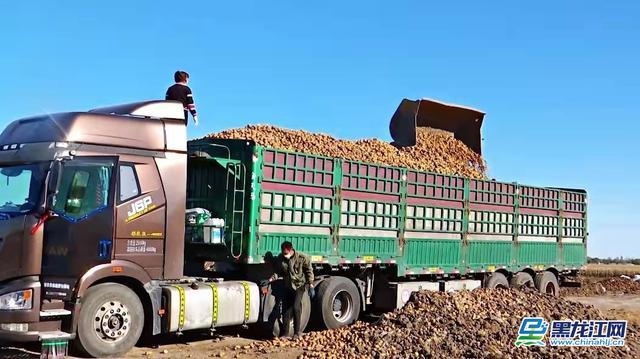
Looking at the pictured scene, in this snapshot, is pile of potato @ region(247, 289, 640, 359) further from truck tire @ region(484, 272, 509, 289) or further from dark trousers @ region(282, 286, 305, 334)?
truck tire @ region(484, 272, 509, 289)

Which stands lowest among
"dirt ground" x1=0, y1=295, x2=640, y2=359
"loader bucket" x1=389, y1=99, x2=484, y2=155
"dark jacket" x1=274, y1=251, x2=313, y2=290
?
"dirt ground" x1=0, y1=295, x2=640, y2=359

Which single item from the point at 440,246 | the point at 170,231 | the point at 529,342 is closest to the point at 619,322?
the point at 529,342

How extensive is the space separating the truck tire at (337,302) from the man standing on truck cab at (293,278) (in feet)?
2.52

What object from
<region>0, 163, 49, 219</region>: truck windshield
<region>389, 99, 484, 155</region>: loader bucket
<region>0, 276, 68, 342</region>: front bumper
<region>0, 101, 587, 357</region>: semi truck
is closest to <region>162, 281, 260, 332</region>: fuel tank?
<region>0, 101, 587, 357</region>: semi truck

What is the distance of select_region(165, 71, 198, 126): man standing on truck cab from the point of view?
9.98 metres

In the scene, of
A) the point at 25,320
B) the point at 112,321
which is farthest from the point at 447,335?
the point at 25,320

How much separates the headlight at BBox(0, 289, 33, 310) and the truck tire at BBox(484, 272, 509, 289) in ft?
33.1

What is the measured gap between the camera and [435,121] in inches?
679

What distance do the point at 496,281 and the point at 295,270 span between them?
22.0 ft

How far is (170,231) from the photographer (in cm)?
892

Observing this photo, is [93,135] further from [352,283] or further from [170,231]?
[352,283]

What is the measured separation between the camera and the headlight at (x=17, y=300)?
24.8 feet
